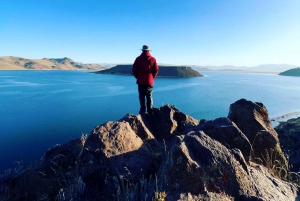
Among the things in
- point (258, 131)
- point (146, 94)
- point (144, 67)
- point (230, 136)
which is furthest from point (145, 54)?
point (258, 131)

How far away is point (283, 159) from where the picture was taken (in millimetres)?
5820

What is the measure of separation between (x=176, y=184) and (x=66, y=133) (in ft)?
63.9

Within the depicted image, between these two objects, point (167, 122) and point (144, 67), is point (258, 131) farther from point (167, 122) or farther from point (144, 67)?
point (144, 67)

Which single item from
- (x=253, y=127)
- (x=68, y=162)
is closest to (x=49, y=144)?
(x=68, y=162)

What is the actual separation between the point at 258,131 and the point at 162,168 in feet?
12.8

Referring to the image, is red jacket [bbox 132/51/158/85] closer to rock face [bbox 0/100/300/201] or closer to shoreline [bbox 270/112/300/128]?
rock face [bbox 0/100/300/201]

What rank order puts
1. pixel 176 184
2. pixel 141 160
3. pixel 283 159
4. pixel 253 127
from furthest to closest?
pixel 253 127, pixel 283 159, pixel 141 160, pixel 176 184

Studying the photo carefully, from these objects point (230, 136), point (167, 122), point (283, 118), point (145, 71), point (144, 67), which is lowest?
point (283, 118)

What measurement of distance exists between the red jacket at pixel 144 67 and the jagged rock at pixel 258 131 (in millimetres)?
3435

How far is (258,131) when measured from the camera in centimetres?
→ 619

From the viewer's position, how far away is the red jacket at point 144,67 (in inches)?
319

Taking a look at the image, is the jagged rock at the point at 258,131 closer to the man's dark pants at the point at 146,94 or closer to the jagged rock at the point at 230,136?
the jagged rock at the point at 230,136

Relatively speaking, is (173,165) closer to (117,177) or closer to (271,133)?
(117,177)

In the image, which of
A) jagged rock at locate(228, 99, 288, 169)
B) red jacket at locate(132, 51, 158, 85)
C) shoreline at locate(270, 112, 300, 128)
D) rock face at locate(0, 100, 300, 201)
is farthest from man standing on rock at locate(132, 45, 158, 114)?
shoreline at locate(270, 112, 300, 128)
